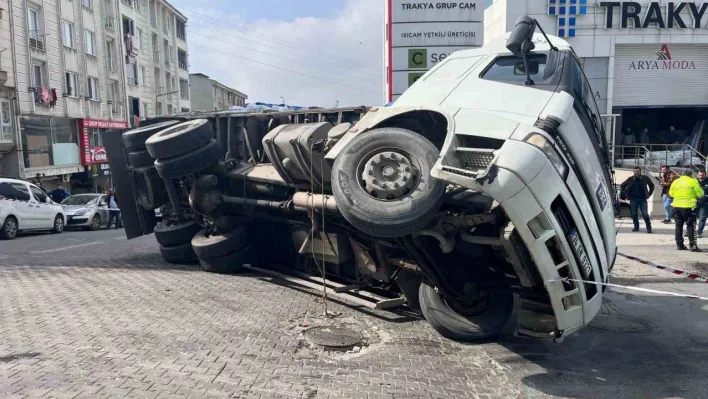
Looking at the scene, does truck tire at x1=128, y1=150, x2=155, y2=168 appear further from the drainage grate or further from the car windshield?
the car windshield

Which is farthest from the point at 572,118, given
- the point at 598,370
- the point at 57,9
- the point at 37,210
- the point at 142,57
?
the point at 142,57

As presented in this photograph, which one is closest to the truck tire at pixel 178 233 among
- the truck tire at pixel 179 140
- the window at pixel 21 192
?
the truck tire at pixel 179 140

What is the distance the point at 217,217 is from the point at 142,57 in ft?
129

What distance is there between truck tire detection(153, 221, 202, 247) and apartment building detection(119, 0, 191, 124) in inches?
1305

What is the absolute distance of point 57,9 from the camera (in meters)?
28.9

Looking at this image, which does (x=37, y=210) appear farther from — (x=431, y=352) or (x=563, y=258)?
(x=563, y=258)

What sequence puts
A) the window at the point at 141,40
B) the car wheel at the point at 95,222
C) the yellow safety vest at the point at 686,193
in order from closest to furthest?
the yellow safety vest at the point at 686,193 → the car wheel at the point at 95,222 → the window at the point at 141,40

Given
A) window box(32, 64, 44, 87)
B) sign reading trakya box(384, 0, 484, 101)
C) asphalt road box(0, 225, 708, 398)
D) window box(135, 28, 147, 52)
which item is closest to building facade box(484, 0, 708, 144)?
sign reading trakya box(384, 0, 484, 101)

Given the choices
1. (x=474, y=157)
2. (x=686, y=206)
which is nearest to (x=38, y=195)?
(x=474, y=157)

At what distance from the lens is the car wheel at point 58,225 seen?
16661 mm

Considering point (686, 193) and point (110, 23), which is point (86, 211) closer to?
point (686, 193)

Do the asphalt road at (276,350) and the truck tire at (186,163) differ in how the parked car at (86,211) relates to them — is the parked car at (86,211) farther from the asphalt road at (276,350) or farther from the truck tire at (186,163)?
the truck tire at (186,163)

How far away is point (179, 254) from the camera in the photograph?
8.32m

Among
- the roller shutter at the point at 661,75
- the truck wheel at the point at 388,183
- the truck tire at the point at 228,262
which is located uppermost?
the roller shutter at the point at 661,75
